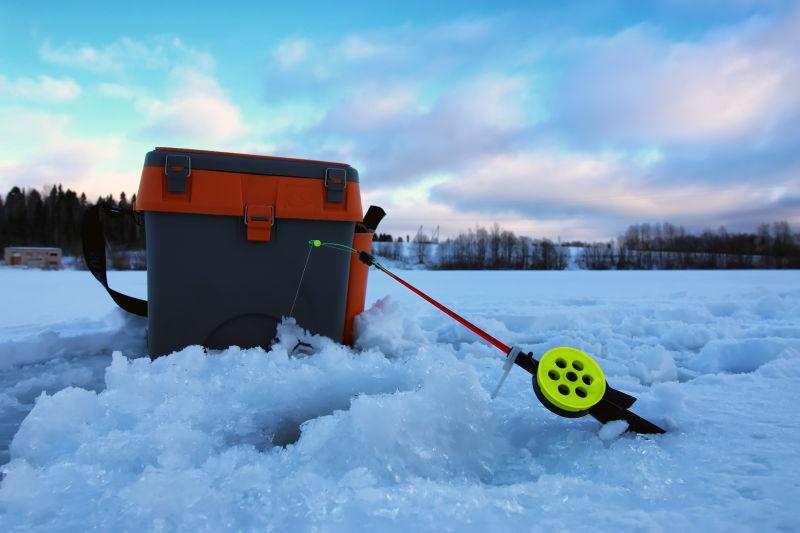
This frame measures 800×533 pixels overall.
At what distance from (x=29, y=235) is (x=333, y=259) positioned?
186ft

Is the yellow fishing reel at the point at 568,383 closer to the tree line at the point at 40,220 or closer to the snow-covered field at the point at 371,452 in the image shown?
the snow-covered field at the point at 371,452

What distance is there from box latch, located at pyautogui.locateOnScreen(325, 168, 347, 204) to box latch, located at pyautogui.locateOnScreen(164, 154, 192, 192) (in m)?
0.63

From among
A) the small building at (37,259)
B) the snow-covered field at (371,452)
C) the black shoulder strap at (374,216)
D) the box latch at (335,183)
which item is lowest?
the small building at (37,259)

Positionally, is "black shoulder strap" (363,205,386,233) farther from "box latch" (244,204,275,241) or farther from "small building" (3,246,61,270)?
"small building" (3,246,61,270)

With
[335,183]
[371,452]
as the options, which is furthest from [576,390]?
[335,183]

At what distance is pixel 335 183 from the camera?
2.32m

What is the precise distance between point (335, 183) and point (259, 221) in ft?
1.36

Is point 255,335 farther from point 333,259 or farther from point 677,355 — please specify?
point 677,355

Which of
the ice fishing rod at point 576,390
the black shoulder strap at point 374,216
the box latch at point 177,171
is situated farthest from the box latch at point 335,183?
the ice fishing rod at point 576,390

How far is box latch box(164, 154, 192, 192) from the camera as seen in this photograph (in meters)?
2.11

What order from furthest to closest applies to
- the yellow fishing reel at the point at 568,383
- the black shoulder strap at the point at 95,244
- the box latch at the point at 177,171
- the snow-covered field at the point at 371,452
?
the black shoulder strap at the point at 95,244 < the box latch at the point at 177,171 < the yellow fishing reel at the point at 568,383 < the snow-covered field at the point at 371,452

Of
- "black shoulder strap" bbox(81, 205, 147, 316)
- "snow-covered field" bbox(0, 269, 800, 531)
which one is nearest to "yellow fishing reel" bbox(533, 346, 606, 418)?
"snow-covered field" bbox(0, 269, 800, 531)

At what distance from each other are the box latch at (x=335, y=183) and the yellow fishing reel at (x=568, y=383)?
1.36 m

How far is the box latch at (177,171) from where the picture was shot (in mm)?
2107
